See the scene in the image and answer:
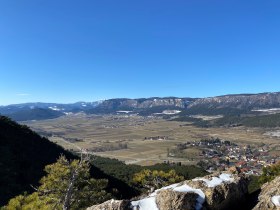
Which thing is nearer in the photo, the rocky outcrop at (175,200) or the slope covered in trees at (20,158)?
the rocky outcrop at (175,200)

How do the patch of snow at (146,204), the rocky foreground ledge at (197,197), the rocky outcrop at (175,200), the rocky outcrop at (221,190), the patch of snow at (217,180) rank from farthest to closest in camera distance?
1. the patch of snow at (217,180)
2. the rocky outcrop at (221,190)
3. the patch of snow at (146,204)
4. the rocky foreground ledge at (197,197)
5. the rocky outcrop at (175,200)

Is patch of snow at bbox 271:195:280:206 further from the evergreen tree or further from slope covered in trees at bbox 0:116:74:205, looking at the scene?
slope covered in trees at bbox 0:116:74:205

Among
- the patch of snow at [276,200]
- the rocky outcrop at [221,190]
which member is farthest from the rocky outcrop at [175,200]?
the patch of snow at [276,200]

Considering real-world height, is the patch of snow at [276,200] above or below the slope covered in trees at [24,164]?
above

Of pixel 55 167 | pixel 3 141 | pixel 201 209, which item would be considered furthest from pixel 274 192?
pixel 3 141

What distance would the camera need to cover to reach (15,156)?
7431cm

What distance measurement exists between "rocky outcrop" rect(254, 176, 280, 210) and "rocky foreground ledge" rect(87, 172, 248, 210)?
1.38 metres

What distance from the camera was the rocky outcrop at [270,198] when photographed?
16.4 m

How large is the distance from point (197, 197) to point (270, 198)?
12.0 feet

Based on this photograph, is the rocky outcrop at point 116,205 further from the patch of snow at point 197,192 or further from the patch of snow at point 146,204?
the patch of snow at point 197,192

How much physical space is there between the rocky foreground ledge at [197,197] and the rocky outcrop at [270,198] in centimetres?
138

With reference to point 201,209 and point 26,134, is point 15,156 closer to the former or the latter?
point 26,134

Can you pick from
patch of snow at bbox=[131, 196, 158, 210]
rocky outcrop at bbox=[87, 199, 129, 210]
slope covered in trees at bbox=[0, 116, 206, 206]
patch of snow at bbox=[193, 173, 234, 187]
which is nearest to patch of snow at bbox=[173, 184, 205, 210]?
patch of snow at bbox=[193, 173, 234, 187]

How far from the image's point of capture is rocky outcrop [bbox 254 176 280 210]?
16394 millimetres
